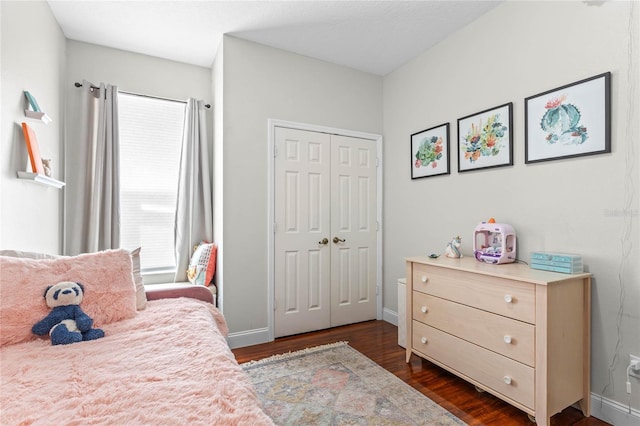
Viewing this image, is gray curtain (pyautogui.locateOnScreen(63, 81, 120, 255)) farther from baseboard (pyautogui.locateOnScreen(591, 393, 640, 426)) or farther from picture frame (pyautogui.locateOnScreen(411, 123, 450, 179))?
baseboard (pyautogui.locateOnScreen(591, 393, 640, 426))

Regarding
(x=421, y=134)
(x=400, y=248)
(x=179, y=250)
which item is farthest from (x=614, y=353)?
(x=179, y=250)

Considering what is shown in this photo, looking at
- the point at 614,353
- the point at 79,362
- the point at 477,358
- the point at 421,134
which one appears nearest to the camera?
the point at 79,362

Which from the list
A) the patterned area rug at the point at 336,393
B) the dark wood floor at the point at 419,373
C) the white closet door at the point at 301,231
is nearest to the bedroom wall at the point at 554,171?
the dark wood floor at the point at 419,373

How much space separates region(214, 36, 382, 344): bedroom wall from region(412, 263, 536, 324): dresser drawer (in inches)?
57.8

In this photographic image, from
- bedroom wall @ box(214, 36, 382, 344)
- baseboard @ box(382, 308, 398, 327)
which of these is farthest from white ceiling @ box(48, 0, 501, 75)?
baseboard @ box(382, 308, 398, 327)

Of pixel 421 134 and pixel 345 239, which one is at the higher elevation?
pixel 421 134

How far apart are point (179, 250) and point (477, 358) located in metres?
2.74

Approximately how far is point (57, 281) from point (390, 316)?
2922mm

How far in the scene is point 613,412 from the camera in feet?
5.64

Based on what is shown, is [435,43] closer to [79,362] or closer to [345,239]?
[345,239]

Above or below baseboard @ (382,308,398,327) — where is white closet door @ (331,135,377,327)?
above

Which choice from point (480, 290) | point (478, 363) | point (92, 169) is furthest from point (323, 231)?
point (92, 169)

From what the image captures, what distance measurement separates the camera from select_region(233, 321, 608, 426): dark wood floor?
1.77m

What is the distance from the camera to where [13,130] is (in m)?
1.78
